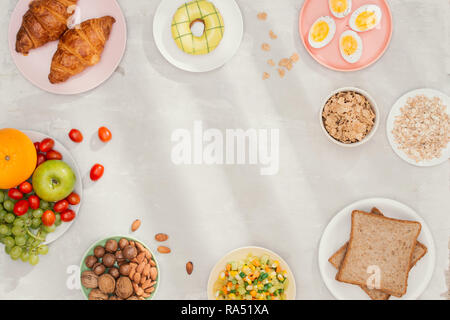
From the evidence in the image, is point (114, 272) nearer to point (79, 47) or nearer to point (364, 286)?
point (79, 47)

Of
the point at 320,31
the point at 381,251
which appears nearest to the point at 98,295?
the point at 381,251

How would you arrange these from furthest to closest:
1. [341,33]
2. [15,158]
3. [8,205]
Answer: [341,33] < [8,205] < [15,158]

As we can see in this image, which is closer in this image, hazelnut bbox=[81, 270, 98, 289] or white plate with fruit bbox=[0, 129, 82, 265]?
white plate with fruit bbox=[0, 129, 82, 265]

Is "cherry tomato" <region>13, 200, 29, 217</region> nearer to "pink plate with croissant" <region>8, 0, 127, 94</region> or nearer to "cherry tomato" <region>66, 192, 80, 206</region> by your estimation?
"cherry tomato" <region>66, 192, 80, 206</region>

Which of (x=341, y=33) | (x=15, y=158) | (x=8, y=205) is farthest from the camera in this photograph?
(x=341, y=33)

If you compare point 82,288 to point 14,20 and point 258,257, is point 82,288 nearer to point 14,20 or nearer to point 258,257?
point 258,257

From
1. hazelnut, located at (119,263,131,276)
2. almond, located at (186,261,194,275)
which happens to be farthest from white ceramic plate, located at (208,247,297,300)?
hazelnut, located at (119,263,131,276)
